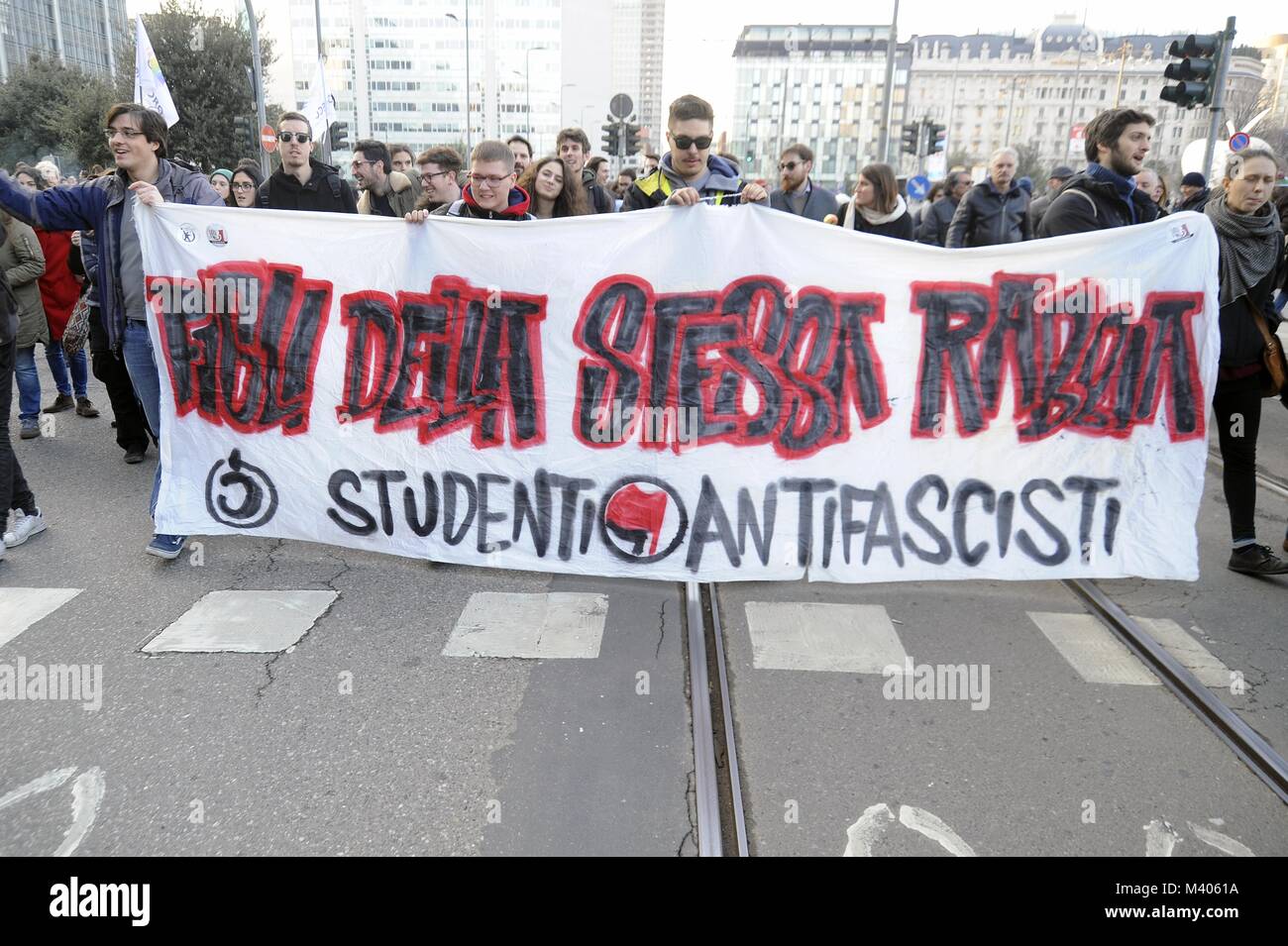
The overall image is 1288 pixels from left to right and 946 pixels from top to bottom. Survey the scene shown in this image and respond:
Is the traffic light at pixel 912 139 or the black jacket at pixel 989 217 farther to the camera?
the traffic light at pixel 912 139

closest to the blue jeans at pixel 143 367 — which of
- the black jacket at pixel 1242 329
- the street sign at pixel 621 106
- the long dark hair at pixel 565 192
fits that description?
the long dark hair at pixel 565 192

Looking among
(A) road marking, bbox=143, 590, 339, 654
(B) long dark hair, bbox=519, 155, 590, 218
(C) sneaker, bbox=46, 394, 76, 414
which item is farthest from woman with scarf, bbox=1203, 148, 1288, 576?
(C) sneaker, bbox=46, 394, 76, 414

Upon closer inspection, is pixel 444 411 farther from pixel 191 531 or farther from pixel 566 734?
pixel 566 734

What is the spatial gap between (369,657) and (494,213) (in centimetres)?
238

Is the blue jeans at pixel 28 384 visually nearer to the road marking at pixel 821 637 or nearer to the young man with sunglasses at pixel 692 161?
the young man with sunglasses at pixel 692 161

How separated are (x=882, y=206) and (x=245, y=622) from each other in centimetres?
447

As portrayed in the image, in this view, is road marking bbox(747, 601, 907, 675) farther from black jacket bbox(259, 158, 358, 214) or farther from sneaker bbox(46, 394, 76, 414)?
sneaker bbox(46, 394, 76, 414)

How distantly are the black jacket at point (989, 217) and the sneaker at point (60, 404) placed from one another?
760cm

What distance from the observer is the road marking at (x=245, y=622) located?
11.9ft

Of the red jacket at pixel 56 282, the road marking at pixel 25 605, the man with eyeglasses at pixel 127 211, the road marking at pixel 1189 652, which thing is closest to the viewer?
the road marking at pixel 1189 652

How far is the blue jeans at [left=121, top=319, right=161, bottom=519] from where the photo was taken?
15.1 ft

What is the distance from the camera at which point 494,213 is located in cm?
475

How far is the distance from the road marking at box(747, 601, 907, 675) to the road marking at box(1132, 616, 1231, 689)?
1.10m
